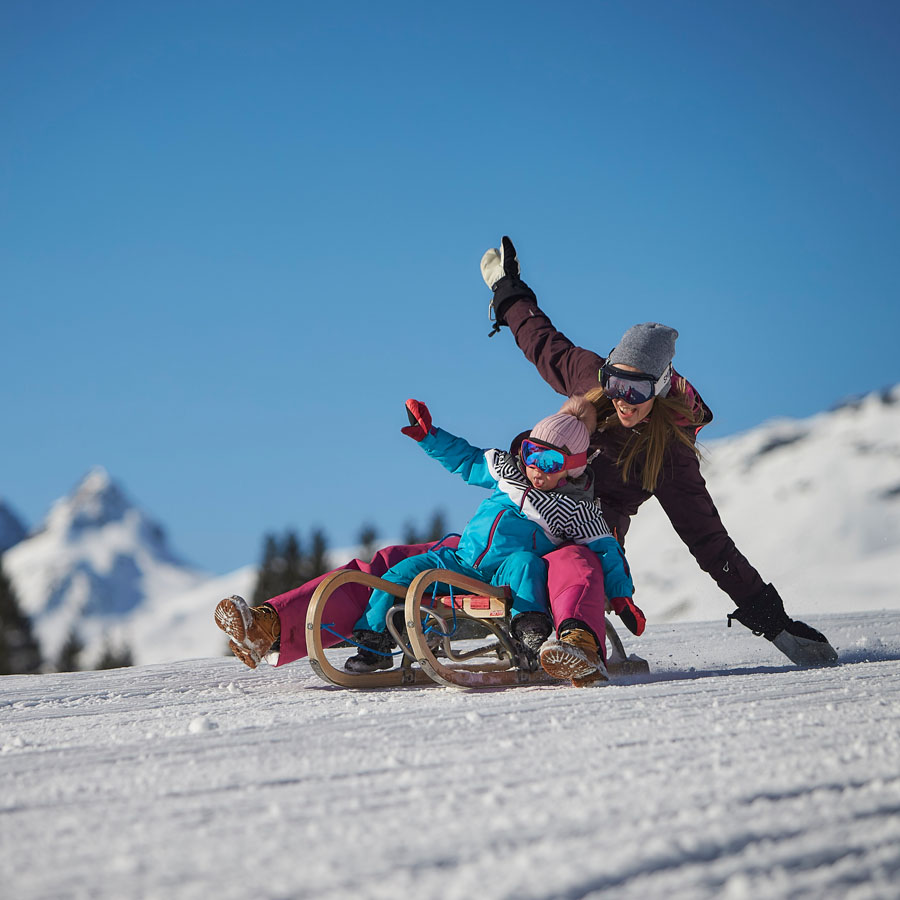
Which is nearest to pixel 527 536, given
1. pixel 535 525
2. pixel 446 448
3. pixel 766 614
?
pixel 535 525

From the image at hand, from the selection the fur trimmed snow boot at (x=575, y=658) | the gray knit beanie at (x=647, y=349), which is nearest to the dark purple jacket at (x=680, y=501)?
the gray knit beanie at (x=647, y=349)

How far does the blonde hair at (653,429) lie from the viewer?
3457 millimetres

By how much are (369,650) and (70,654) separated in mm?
29606

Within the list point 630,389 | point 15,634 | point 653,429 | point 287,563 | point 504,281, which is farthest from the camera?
A: point 287,563

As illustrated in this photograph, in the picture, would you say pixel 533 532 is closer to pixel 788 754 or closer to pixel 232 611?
pixel 232 611

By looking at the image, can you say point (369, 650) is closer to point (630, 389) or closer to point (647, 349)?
point (630, 389)

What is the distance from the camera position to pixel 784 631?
3.43 metres

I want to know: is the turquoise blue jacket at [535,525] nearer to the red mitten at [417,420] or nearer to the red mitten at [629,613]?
the red mitten at [629,613]

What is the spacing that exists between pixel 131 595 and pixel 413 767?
8285 inches

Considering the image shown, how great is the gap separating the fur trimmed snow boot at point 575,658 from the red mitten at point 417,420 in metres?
1.05

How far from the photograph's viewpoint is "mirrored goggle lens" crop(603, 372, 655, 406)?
3.36 m

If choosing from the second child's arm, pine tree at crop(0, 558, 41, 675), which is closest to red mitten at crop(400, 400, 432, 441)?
the second child's arm

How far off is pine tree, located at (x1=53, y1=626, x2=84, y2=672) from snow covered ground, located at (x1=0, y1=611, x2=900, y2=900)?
29513mm

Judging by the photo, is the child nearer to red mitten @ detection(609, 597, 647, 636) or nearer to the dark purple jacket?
red mitten @ detection(609, 597, 647, 636)
